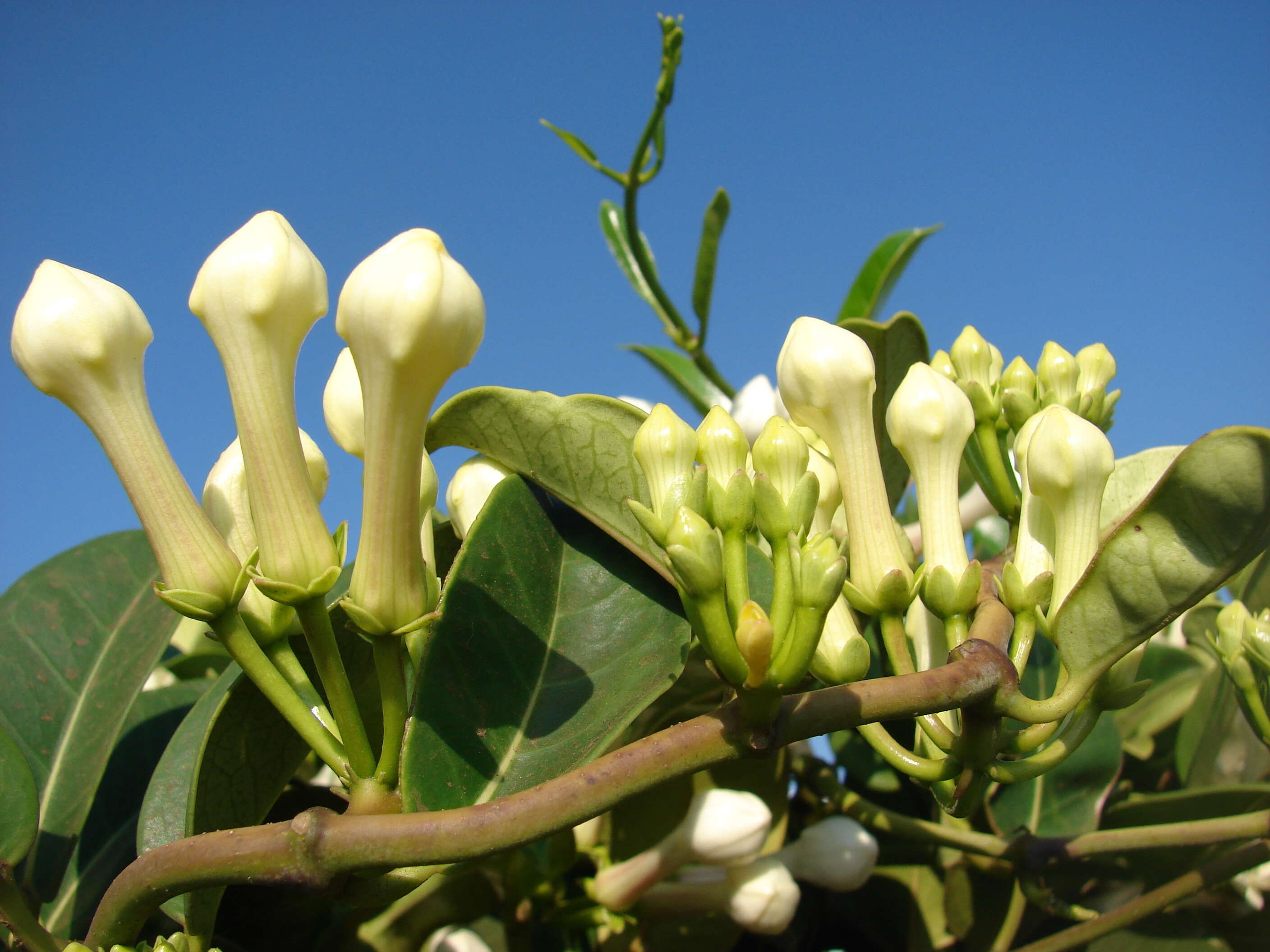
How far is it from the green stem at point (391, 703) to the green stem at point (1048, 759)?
520 millimetres

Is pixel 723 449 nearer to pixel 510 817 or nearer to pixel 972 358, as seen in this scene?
pixel 510 817

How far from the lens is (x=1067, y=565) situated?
936mm

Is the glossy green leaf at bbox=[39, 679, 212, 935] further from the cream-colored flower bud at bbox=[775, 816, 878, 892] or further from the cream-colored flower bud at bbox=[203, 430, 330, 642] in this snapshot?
the cream-colored flower bud at bbox=[775, 816, 878, 892]

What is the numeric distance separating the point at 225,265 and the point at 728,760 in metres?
0.55

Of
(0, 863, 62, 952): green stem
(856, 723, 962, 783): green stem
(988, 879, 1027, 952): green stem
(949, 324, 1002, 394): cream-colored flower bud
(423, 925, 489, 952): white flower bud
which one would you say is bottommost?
(988, 879, 1027, 952): green stem

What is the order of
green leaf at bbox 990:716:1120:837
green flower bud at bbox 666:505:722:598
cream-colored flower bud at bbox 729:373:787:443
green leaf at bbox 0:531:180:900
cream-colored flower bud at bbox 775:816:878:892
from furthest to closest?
cream-colored flower bud at bbox 729:373:787:443, green leaf at bbox 990:716:1120:837, cream-colored flower bud at bbox 775:816:878:892, green leaf at bbox 0:531:180:900, green flower bud at bbox 666:505:722:598

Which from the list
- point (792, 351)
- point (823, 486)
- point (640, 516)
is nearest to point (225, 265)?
point (640, 516)

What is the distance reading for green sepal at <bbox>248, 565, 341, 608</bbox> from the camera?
73 centimetres

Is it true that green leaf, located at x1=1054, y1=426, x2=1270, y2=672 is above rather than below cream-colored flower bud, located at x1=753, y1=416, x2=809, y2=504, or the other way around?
below

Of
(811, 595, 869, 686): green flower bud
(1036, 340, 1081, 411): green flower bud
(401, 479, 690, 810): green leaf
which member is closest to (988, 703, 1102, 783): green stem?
(811, 595, 869, 686): green flower bud

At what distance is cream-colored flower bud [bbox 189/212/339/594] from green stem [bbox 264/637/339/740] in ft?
0.42

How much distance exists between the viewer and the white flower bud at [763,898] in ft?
4.18

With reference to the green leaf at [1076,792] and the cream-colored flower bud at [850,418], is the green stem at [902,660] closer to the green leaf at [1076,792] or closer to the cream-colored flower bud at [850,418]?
the cream-colored flower bud at [850,418]

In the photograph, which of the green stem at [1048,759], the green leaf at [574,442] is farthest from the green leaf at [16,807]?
the green stem at [1048,759]
